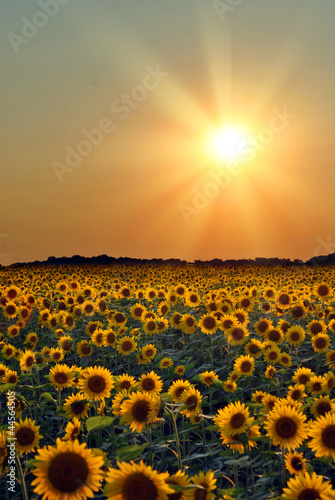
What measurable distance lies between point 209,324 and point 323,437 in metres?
6.43

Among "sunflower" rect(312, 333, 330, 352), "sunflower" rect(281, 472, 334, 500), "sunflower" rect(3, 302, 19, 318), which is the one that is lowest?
"sunflower" rect(281, 472, 334, 500)

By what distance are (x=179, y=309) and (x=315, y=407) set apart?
9437 mm

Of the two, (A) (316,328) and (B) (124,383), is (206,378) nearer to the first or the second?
(B) (124,383)

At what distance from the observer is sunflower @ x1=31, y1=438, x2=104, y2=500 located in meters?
3.04

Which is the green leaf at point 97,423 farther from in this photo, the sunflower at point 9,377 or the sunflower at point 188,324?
the sunflower at point 188,324

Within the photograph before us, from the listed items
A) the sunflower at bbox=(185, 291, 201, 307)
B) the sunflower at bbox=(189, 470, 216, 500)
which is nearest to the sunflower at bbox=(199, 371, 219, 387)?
the sunflower at bbox=(189, 470, 216, 500)

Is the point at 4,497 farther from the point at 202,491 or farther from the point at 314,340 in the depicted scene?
the point at 314,340

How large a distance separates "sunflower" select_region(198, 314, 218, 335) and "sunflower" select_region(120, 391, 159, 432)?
A: 19.0 feet

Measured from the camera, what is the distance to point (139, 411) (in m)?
4.73

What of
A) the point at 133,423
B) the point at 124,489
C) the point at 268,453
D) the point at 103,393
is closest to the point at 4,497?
the point at 103,393

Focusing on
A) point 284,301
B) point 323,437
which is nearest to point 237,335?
point 284,301

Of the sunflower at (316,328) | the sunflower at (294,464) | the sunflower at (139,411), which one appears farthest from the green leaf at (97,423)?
the sunflower at (316,328)

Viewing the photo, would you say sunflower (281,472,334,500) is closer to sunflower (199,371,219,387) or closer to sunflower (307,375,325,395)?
sunflower (307,375,325,395)

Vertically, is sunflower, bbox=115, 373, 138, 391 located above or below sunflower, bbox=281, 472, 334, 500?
above
